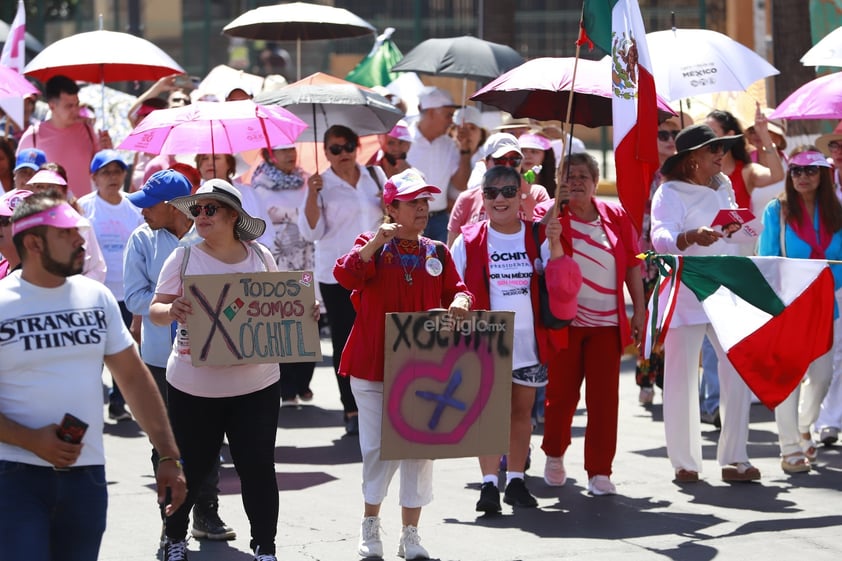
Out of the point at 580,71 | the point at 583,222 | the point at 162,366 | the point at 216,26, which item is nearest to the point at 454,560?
the point at 162,366

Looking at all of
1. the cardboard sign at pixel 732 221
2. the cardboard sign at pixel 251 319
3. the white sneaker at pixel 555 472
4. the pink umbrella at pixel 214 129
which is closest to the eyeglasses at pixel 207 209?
the cardboard sign at pixel 251 319

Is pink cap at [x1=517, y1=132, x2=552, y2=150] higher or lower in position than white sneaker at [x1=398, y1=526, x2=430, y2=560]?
higher

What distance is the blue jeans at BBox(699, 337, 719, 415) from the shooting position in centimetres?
1078

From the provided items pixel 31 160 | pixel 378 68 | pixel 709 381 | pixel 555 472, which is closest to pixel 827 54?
pixel 709 381

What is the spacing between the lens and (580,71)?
343 inches

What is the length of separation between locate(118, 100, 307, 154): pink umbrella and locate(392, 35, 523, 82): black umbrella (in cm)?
391

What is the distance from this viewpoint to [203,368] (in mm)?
6594

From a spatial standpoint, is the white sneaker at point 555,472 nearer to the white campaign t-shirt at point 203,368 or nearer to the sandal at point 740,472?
the sandal at point 740,472

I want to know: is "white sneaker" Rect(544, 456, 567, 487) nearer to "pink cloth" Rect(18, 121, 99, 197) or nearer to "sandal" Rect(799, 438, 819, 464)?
"sandal" Rect(799, 438, 819, 464)

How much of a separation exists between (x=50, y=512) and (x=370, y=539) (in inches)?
98.7

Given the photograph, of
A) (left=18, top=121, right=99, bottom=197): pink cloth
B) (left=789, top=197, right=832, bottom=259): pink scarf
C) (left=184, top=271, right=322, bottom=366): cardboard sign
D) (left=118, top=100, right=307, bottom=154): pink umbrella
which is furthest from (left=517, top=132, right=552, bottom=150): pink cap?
(left=18, top=121, right=99, bottom=197): pink cloth

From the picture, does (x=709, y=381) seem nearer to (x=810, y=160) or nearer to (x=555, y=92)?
(x=810, y=160)

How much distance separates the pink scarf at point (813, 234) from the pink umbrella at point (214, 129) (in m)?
3.21

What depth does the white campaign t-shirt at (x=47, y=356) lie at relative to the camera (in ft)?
15.6
